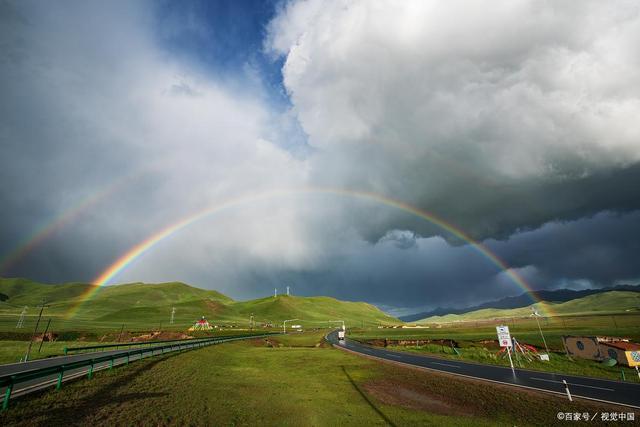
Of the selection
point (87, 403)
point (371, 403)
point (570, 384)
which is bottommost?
point (371, 403)

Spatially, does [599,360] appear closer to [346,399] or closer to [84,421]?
[346,399]

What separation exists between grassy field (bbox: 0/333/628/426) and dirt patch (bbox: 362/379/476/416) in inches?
2.8

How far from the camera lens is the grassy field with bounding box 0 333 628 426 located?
60.2 ft

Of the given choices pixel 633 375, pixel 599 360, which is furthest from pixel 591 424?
pixel 599 360

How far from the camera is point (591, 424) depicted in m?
19.5

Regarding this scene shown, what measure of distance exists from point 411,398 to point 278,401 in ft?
35.3

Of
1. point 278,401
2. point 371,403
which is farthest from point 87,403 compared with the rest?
point 371,403

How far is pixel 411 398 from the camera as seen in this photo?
26.9 metres

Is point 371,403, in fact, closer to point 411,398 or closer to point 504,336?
point 411,398

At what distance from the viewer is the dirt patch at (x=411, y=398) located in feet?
77.6

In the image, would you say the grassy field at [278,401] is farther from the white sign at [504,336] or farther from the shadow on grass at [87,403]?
the white sign at [504,336]

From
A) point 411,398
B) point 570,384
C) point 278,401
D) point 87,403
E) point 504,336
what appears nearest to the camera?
point 87,403

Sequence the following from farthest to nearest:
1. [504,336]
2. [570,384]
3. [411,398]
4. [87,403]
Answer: [504,336]
[570,384]
[411,398]
[87,403]

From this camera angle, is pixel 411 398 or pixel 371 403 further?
pixel 411 398
